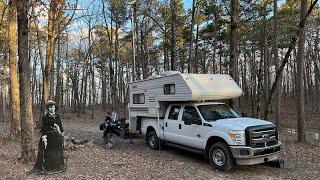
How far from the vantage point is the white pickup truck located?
1013cm

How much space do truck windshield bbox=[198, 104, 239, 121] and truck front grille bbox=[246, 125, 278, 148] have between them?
64.7 inches

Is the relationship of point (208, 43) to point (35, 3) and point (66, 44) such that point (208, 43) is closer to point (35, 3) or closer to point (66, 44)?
point (66, 44)

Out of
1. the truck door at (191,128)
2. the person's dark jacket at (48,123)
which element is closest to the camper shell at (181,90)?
the truck door at (191,128)

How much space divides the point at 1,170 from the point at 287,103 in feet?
150

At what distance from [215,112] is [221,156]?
1876 mm

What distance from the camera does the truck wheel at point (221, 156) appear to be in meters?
10.3

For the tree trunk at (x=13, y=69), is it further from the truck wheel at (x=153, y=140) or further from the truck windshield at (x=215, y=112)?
the truck windshield at (x=215, y=112)

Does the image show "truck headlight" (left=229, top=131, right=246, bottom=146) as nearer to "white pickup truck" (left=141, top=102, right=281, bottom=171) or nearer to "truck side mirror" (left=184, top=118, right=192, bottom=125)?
"white pickup truck" (left=141, top=102, right=281, bottom=171)

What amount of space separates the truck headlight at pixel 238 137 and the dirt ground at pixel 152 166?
0.91 metres

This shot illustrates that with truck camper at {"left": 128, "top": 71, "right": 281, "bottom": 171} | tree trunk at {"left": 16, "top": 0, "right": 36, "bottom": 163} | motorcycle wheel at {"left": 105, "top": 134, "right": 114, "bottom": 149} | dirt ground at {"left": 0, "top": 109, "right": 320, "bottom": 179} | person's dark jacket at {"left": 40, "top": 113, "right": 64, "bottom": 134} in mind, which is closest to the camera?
dirt ground at {"left": 0, "top": 109, "right": 320, "bottom": 179}

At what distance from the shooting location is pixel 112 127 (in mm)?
15578

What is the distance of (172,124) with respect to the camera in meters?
13.2

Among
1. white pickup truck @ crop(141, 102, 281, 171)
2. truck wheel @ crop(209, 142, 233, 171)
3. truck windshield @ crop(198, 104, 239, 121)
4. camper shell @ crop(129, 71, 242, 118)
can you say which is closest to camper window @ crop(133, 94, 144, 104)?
camper shell @ crop(129, 71, 242, 118)

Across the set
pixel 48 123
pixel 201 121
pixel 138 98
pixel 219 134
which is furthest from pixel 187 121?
pixel 48 123
